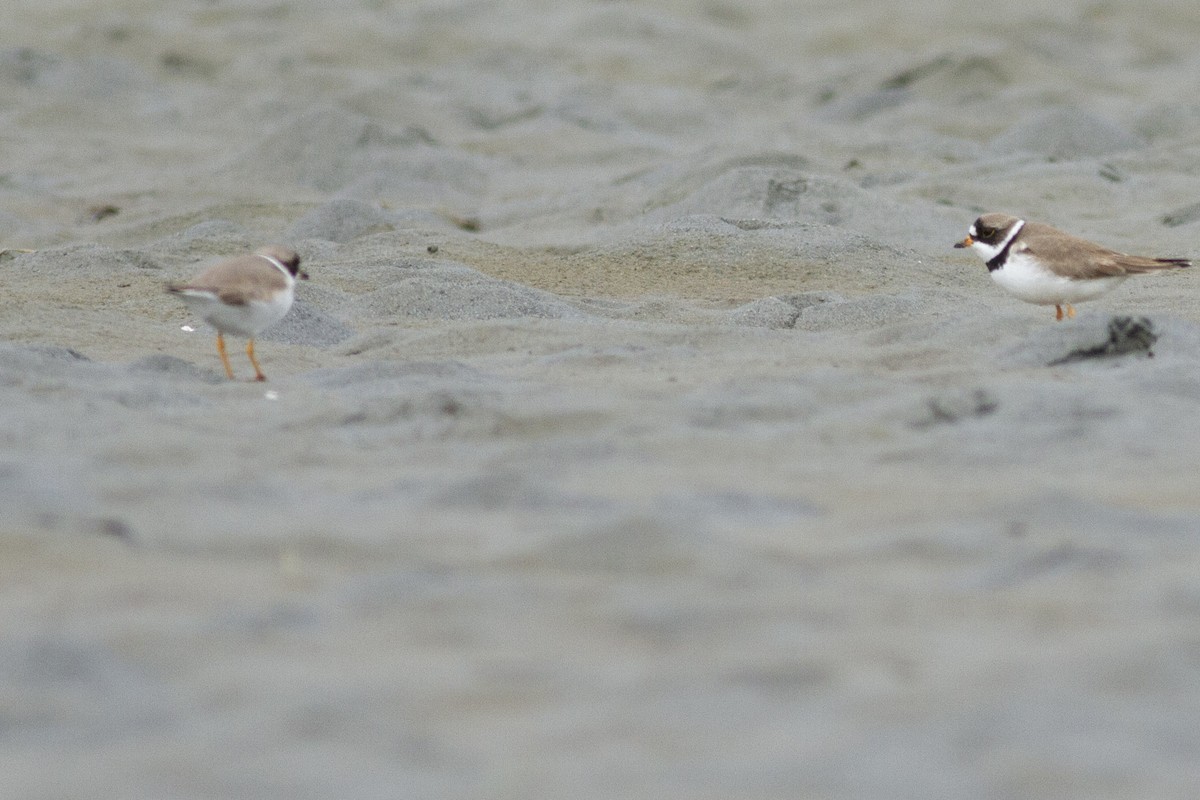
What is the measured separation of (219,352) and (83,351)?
0.45 meters

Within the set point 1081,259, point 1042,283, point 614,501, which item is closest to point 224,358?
point 614,501

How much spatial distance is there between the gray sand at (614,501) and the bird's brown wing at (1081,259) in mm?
251

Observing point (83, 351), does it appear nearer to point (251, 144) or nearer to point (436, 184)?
point (436, 184)

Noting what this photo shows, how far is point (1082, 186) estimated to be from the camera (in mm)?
9281

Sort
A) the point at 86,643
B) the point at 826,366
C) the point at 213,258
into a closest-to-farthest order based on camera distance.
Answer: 1. the point at 86,643
2. the point at 826,366
3. the point at 213,258

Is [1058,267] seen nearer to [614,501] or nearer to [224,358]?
[614,501]

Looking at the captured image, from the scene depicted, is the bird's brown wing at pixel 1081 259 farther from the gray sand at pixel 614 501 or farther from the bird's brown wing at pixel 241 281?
the bird's brown wing at pixel 241 281

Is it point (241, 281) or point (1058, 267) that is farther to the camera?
point (1058, 267)

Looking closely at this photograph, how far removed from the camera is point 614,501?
11.6ft

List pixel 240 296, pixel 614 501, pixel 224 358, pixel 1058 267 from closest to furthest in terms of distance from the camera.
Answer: pixel 614 501, pixel 240 296, pixel 224 358, pixel 1058 267

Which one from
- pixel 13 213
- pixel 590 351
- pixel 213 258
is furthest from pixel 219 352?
pixel 13 213

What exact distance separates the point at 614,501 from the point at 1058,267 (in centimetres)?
279

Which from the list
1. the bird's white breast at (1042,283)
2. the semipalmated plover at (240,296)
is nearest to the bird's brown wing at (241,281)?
the semipalmated plover at (240,296)

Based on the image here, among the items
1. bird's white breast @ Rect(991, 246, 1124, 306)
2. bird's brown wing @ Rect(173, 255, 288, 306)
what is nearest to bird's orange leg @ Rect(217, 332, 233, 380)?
bird's brown wing @ Rect(173, 255, 288, 306)
